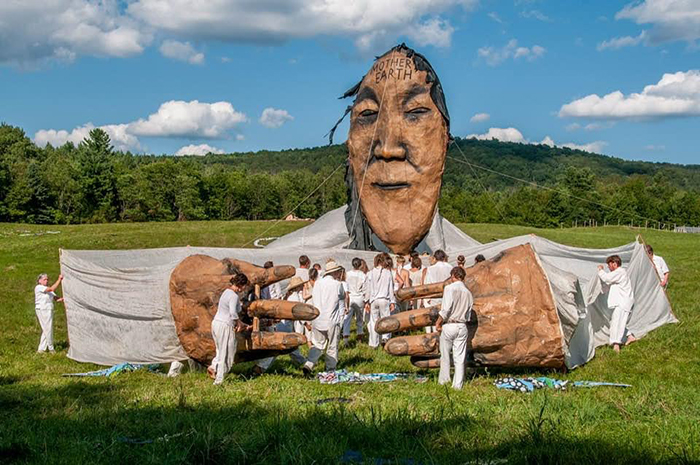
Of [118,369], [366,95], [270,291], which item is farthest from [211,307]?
[366,95]

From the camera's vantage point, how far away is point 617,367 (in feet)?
32.0

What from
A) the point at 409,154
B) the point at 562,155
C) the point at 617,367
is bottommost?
the point at 617,367

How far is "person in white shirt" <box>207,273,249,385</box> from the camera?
8781mm

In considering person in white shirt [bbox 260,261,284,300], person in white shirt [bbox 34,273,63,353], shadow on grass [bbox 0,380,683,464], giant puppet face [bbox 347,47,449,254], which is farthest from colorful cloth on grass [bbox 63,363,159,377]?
giant puppet face [bbox 347,47,449,254]

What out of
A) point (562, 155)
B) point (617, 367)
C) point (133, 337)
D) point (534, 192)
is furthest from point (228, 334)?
point (562, 155)

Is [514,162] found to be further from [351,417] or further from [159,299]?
[351,417]

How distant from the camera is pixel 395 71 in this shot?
14.1m

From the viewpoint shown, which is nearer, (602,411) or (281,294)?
(602,411)

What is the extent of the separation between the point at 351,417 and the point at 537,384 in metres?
2.97

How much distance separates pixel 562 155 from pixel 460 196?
3323 inches

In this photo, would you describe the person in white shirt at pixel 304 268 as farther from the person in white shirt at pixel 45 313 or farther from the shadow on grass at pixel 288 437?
the shadow on grass at pixel 288 437

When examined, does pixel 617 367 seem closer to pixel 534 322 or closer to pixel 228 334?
pixel 534 322

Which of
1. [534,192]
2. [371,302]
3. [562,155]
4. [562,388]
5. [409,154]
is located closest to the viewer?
[562,388]

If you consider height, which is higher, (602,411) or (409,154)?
(409,154)
